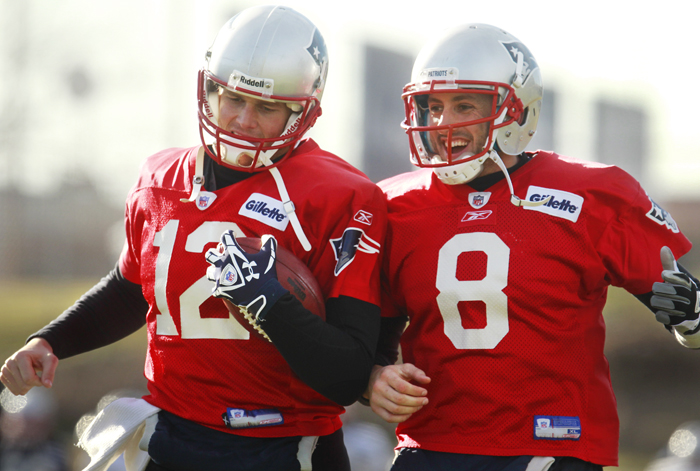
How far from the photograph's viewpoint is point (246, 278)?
2.11 metres

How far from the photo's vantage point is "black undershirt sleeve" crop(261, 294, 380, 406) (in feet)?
6.97

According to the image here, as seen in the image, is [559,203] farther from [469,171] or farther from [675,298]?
[675,298]

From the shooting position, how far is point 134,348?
918cm

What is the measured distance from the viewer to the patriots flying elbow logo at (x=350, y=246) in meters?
2.33

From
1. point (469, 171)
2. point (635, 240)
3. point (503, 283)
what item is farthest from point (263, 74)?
point (635, 240)

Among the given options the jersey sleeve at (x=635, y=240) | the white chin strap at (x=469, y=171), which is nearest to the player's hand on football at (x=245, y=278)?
the white chin strap at (x=469, y=171)

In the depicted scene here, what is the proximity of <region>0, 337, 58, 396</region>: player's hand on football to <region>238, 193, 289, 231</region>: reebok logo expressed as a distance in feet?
2.85

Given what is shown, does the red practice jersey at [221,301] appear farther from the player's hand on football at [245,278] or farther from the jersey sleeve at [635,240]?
the jersey sleeve at [635,240]

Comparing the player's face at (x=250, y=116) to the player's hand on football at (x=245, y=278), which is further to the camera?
the player's face at (x=250, y=116)

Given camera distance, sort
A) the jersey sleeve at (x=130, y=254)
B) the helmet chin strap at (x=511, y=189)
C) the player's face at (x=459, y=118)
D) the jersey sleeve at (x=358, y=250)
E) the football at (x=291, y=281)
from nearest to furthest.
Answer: the football at (x=291, y=281), the jersey sleeve at (x=358, y=250), the helmet chin strap at (x=511, y=189), the player's face at (x=459, y=118), the jersey sleeve at (x=130, y=254)

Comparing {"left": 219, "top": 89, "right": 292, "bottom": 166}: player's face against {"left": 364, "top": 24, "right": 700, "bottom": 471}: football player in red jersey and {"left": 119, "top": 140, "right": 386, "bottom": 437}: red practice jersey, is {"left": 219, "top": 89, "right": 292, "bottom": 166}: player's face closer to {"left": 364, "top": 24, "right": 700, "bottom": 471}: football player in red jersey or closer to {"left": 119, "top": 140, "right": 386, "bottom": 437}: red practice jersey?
{"left": 119, "top": 140, "right": 386, "bottom": 437}: red practice jersey

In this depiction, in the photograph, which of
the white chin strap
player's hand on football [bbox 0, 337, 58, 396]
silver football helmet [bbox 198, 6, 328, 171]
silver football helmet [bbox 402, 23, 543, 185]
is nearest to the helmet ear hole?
silver football helmet [bbox 402, 23, 543, 185]

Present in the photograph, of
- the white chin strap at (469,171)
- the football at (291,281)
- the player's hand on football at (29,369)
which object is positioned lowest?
the player's hand on football at (29,369)

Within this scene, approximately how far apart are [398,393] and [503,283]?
1.56 feet
